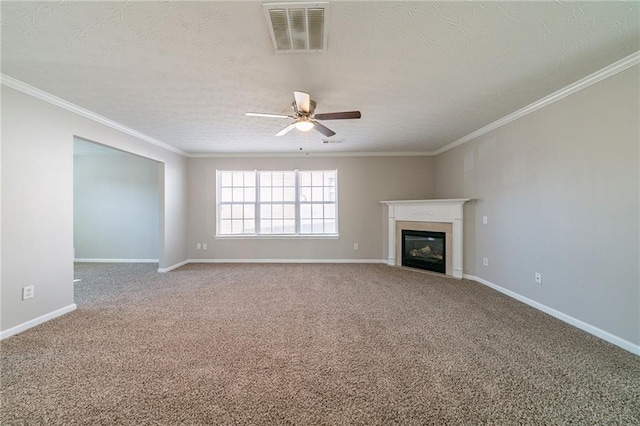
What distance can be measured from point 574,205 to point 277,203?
4.70 metres

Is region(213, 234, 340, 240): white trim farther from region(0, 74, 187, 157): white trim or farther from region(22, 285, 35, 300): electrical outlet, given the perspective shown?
region(22, 285, 35, 300): electrical outlet

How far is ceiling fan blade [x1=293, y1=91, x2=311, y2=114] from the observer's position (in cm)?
210

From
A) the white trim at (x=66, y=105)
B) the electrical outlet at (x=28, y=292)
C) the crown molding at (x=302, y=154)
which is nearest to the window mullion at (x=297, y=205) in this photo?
the crown molding at (x=302, y=154)

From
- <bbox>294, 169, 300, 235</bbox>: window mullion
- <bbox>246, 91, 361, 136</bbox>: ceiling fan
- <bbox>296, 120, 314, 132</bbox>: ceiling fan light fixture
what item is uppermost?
<bbox>246, 91, 361, 136</bbox>: ceiling fan

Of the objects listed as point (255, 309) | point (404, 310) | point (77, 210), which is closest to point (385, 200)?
point (404, 310)

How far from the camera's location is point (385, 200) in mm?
5289

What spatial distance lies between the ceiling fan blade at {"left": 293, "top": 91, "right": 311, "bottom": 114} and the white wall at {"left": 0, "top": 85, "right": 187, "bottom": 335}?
108 inches

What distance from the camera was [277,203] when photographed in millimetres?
5488

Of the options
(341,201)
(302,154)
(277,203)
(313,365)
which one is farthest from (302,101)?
(277,203)

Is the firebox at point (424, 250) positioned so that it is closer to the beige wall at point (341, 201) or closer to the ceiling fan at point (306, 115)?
the beige wall at point (341, 201)

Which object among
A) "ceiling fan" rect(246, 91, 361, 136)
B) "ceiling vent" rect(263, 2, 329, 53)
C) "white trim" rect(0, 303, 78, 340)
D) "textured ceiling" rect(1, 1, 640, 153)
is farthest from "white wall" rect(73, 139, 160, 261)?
"ceiling vent" rect(263, 2, 329, 53)

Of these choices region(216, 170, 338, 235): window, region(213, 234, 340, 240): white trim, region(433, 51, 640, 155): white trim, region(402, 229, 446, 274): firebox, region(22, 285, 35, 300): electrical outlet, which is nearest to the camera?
region(433, 51, 640, 155): white trim

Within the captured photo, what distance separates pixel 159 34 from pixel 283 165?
12.2 feet

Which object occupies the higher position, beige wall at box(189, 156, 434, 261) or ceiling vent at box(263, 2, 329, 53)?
ceiling vent at box(263, 2, 329, 53)
